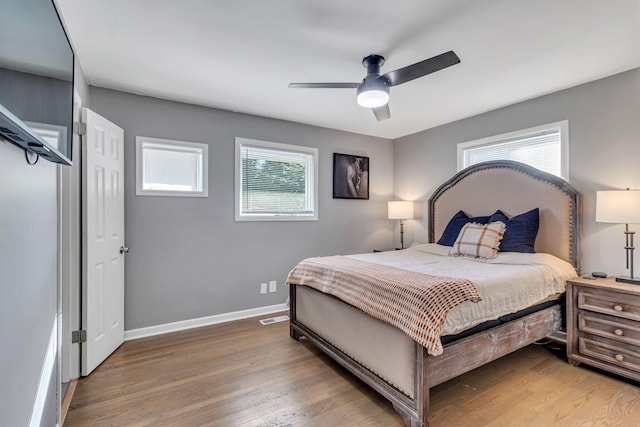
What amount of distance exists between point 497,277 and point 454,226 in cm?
161

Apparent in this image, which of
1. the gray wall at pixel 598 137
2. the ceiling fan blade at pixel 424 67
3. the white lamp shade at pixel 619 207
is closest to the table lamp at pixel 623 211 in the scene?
the white lamp shade at pixel 619 207

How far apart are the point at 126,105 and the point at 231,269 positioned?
205 centimetres

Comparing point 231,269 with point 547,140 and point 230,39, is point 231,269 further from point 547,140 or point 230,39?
point 547,140

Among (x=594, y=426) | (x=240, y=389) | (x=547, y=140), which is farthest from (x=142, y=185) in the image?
(x=547, y=140)

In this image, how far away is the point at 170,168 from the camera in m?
3.36

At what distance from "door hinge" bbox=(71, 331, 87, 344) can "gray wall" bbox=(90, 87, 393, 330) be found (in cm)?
68

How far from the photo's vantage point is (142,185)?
10.4 feet

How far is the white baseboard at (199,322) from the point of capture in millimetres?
3141

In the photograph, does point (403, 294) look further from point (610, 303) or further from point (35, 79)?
point (35, 79)

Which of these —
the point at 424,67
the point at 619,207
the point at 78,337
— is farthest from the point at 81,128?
the point at 619,207

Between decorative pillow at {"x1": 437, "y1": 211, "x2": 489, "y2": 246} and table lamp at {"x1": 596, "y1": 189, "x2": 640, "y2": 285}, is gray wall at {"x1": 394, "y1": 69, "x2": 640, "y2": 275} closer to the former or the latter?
table lamp at {"x1": 596, "y1": 189, "x2": 640, "y2": 285}

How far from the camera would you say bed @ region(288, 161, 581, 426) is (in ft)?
6.00

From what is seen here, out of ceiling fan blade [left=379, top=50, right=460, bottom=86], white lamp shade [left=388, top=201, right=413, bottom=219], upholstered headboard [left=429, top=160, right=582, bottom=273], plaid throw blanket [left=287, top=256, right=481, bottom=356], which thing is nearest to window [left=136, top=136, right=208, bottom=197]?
plaid throw blanket [left=287, top=256, right=481, bottom=356]

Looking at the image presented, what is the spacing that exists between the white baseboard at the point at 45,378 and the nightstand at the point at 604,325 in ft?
11.5
